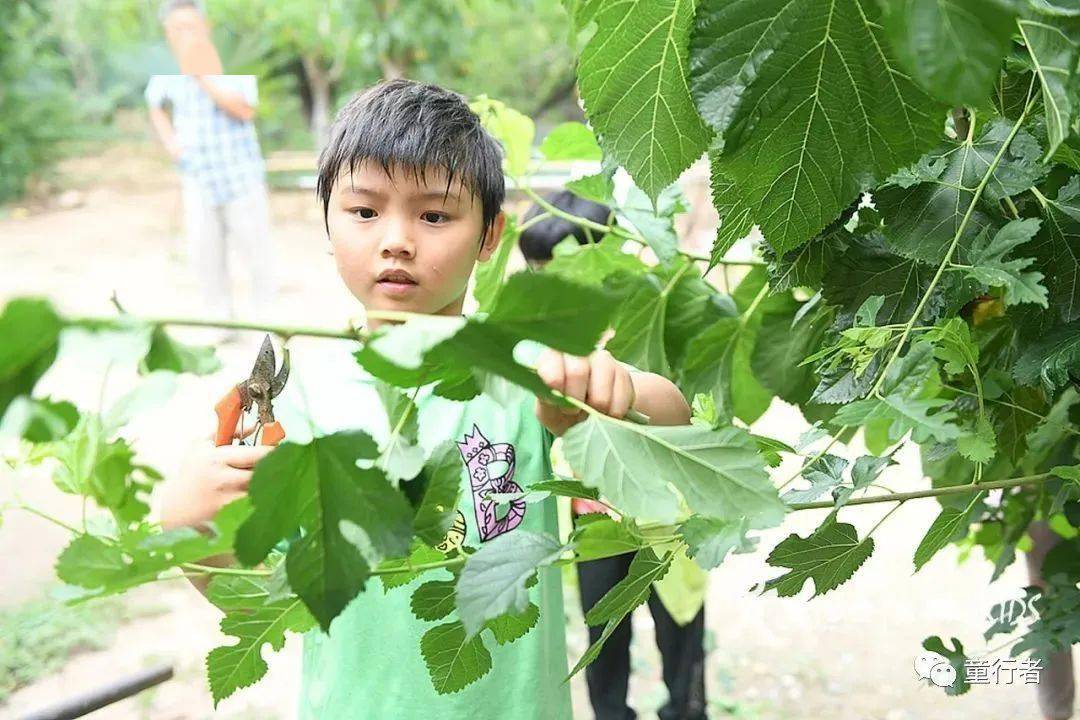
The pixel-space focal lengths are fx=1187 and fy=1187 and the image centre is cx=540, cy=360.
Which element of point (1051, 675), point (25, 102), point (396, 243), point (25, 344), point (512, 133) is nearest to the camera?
point (25, 344)

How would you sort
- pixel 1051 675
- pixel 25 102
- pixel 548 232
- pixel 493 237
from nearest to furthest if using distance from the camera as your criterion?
pixel 493 237 < pixel 1051 675 < pixel 548 232 < pixel 25 102

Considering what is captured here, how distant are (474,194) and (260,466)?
53 cm

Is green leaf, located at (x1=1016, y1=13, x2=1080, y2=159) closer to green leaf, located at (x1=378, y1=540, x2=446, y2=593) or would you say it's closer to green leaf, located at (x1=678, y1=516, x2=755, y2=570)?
green leaf, located at (x1=678, y1=516, x2=755, y2=570)

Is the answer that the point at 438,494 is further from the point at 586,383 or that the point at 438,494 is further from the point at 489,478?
the point at 489,478

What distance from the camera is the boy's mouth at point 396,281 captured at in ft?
2.67

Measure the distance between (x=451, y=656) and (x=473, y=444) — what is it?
1.12 ft

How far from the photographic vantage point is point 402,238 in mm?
811

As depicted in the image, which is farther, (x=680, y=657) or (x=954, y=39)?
(x=680, y=657)

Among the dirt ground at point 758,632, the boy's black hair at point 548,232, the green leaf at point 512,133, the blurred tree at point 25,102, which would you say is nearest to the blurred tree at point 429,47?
the blurred tree at point 25,102

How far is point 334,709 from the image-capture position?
946 millimetres

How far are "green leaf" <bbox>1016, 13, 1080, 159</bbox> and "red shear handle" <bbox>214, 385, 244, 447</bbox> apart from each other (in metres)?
0.46

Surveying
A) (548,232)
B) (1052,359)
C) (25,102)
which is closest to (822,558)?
(1052,359)

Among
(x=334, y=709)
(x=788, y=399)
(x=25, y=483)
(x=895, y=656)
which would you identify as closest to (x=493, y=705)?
(x=334, y=709)

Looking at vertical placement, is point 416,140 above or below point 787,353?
above
